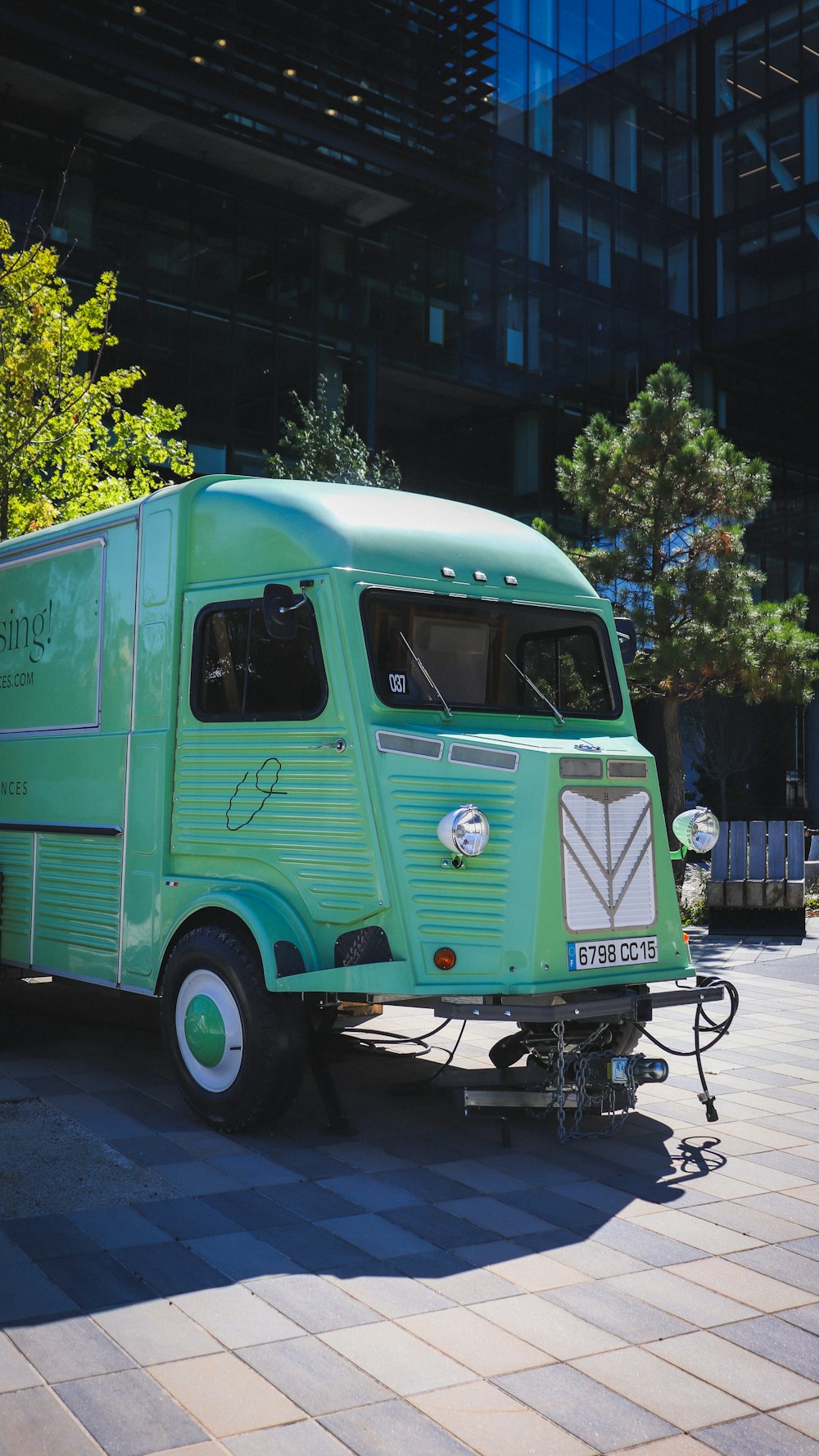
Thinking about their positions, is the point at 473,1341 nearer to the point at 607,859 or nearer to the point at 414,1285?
the point at 414,1285

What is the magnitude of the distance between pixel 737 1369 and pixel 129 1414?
Result: 178cm

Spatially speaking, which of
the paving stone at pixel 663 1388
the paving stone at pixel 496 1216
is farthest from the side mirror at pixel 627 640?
the paving stone at pixel 663 1388

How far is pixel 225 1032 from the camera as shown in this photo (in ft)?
19.7

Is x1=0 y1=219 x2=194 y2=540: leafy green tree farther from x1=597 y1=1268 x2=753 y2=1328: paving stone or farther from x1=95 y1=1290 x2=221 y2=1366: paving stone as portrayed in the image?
x1=597 y1=1268 x2=753 y2=1328: paving stone

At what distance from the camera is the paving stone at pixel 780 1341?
12.7ft

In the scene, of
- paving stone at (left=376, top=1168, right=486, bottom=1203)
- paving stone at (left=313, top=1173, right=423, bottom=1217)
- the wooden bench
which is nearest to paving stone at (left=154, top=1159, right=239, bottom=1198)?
paving stone at (left=313, top=1173, right=423, bottom=1217)

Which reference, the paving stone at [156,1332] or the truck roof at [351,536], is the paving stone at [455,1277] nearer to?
the paving stone at [156,1332]

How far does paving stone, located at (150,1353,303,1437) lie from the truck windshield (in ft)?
9.83

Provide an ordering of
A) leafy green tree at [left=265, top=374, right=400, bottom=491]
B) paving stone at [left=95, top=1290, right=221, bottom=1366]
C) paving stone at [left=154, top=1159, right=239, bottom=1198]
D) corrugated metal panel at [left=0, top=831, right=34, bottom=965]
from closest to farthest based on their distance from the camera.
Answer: paving stone at [left=95, top=1290, right=221, bottom=1366], paving stone at [left=154, top=1159, right=239, bottom=1198], corrugated metal panel at [left=0, top=831, right=34, bottom=965], leafy green tree at [left=265, top=374, right=400, bottom=491]

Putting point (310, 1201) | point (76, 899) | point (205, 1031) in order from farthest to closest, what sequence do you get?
point (76, 899), point (205, 1031), point (310, 1201)

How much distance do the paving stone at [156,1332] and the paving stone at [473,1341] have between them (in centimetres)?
65

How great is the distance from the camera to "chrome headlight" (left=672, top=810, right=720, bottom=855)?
664 centimetres

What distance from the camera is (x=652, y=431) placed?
55.1 feet

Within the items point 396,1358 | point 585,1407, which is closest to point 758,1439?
point 585,1407
